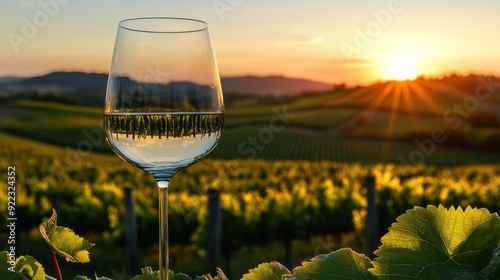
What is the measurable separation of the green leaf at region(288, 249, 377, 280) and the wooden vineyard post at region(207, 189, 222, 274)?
33.0 feet

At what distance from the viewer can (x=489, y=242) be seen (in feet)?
2.28

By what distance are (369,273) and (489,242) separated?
139 mm

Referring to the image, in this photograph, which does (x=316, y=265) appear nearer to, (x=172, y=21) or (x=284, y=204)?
(x=172, y=21)

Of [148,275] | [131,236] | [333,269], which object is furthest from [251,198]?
[333,269]

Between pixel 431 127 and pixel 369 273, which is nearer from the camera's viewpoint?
pixel 369 273

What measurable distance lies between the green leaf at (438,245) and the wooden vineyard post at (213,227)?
10.1m

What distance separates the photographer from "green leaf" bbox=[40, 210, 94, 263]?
0.91 m

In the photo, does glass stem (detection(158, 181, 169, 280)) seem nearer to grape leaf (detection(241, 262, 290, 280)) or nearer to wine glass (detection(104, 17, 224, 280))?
wine glass (detection(104, 17, 224, 280))

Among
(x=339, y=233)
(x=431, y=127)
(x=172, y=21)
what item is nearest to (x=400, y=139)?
(x=431, y=127)

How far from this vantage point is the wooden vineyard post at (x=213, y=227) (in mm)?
10938

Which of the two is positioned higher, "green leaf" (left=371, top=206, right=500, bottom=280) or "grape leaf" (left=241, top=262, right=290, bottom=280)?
"green leaf" (left=371, top=206, right=500, bottom=280)

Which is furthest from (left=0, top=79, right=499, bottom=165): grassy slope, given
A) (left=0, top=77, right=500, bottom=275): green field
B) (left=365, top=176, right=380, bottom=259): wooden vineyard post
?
(left=365, top=176, right=380, bottom=259): wooden vineyard post

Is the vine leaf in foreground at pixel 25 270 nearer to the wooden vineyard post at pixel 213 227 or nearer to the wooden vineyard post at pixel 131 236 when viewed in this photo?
the wooden vineyard post at pixel 213 227

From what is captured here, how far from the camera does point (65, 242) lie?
36.7 inches
